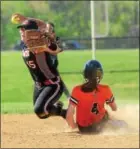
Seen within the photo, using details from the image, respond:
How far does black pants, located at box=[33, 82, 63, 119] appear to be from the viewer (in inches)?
305

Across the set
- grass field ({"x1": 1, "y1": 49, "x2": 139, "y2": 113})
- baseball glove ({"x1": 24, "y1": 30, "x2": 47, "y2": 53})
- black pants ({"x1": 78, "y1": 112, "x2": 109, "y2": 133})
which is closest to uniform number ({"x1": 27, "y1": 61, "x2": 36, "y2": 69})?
baseball glove ({"x1": 24, "y1": 30, "x2": 47, "y2": 53})

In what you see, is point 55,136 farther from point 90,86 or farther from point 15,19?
point 15,19

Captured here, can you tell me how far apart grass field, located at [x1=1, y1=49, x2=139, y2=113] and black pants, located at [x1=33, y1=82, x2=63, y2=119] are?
3.60m

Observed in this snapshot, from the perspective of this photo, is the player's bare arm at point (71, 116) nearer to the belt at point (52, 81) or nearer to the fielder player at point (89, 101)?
the fielder player at point (89, 101)

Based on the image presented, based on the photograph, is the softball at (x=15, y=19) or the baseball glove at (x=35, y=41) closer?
the baseball glove at (x=35, y=41)

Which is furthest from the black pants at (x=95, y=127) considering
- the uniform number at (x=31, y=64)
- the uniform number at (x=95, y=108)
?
the uniform number at (x=31, y=64)

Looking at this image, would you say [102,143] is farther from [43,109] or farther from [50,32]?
[50,32]

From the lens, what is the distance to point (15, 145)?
6668 mm

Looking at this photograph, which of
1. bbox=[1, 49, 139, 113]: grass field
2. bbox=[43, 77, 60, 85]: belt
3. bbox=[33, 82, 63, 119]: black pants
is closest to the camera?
bbox=[33, 82, 63, 119]: black pants

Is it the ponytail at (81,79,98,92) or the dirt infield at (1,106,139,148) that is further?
the ponytail at (81,79,98,92)

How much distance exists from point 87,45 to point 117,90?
24.7ft

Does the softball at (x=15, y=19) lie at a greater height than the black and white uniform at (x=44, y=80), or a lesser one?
greater

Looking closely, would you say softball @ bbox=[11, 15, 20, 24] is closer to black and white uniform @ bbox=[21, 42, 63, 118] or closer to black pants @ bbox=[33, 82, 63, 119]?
black and white uniform @ bbox=[21, 42, 63, 118]

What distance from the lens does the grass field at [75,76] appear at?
16062mm
